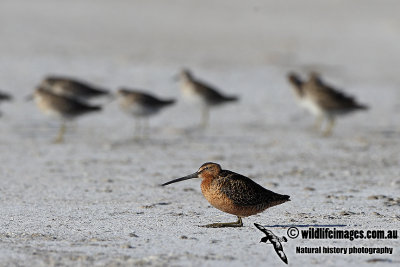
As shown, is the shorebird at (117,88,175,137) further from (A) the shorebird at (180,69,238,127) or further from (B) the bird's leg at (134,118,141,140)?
(A) the shorebird at (180,69,238,127)

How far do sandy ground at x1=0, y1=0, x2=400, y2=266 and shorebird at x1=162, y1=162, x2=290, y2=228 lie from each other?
0.19 m

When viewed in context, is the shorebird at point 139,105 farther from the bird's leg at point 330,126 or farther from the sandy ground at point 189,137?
the bird's leg at point 330,126

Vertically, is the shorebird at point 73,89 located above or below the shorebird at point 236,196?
above

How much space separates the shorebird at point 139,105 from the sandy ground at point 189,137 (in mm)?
→ 392

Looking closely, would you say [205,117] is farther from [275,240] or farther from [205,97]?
[275,240]

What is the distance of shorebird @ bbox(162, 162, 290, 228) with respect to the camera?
6.57 m

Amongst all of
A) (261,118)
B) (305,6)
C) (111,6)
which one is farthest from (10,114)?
(305,6)

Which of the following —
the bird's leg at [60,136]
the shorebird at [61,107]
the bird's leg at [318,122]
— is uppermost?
the bird's leg at [318,122]

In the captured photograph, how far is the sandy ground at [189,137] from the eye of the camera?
6.24m

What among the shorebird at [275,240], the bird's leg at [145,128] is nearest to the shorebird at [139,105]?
the bird's leg at [145,128]

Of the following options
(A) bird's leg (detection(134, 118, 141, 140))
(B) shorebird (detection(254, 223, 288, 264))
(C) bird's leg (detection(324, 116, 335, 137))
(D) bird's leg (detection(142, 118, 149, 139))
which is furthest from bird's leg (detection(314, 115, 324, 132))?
(B) shorebird (detection(254, 223, 288, 264))

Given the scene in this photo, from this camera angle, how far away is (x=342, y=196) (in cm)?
830

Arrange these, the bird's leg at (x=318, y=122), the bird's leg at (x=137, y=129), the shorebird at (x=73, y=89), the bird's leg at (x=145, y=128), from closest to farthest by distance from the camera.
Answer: the bird's leg at (x=137, y=129), the bird's leg at (x=145, y=128), the bird's leg at (x=318, y=122), the shorebird at (x=73, y=89)

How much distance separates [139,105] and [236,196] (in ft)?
25.2
